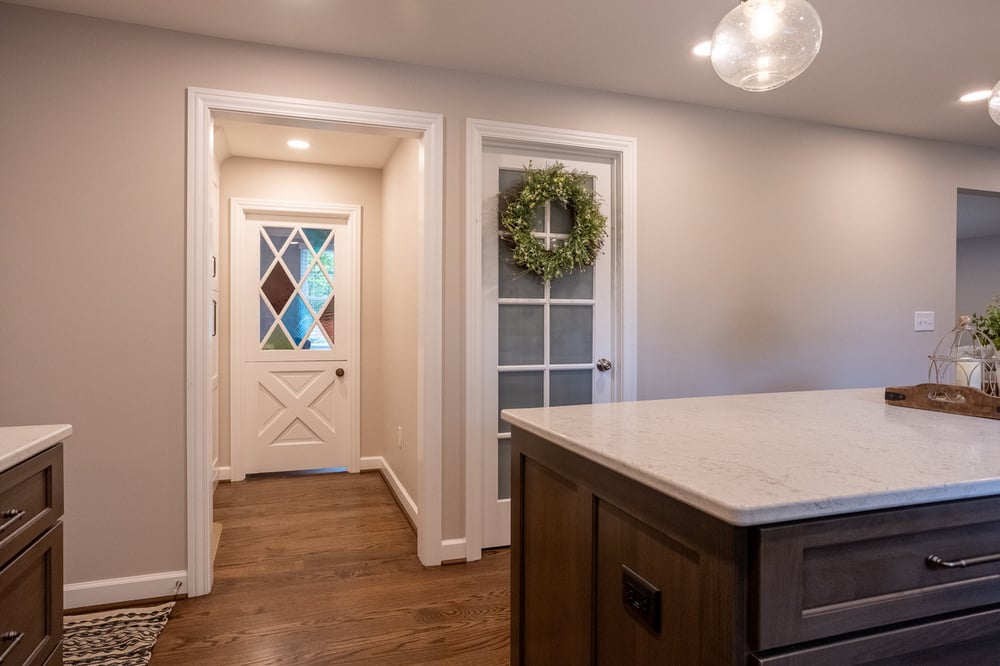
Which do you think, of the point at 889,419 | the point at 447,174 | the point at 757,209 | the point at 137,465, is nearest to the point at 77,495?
the point at 137,465

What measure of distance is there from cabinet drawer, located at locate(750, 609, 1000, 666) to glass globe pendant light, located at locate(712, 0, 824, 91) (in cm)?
130

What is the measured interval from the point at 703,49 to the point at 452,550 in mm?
2678

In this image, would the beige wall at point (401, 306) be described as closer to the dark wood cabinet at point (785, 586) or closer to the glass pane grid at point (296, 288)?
the glass pane grid at point (296, 288)

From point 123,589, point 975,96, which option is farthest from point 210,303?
point 975,96

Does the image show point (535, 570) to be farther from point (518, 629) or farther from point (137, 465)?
point (137, 465)

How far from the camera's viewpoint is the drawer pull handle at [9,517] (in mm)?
1173

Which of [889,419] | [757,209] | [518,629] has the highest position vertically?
[757,209]

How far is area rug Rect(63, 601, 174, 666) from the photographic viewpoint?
6.53ft

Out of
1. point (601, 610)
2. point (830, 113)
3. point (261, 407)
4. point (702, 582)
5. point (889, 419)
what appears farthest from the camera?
point (261, 407)

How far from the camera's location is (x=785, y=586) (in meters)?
0.84

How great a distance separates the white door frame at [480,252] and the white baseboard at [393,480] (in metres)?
0.61

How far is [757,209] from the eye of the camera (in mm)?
3494

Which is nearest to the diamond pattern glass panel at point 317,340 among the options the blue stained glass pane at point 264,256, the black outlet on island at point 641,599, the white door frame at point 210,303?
the blue stained glass pane at point 264,256

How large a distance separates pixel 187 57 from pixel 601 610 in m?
2.69
